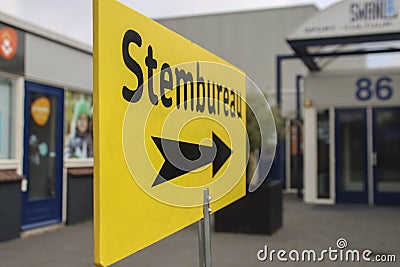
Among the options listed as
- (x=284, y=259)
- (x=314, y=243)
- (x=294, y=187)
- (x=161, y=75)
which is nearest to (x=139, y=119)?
(x=161, y=75)

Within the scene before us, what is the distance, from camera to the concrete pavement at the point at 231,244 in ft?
20.0

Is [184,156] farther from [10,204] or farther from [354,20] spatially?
[354,20]

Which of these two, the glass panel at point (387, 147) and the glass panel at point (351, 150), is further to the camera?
the glass panel at point (351, 150)

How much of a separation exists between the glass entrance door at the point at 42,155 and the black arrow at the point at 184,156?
5.09 m

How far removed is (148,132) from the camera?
2.60 m

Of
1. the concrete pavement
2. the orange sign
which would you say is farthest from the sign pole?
the orange sign

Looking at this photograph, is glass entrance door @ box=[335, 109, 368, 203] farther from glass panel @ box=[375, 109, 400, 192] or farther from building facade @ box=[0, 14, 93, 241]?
building facade @ box=[0, 14, 93, 241]

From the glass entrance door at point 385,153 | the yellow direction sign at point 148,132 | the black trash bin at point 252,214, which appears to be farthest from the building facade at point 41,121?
the glass entrance door at point 385,153

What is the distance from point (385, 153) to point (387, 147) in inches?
6.1

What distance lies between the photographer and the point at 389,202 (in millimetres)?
11828

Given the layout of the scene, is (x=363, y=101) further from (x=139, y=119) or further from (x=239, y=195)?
(x=139, y=119)

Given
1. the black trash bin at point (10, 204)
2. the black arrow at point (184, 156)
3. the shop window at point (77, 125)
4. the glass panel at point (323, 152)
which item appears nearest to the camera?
the black arrow at point (184, 156)

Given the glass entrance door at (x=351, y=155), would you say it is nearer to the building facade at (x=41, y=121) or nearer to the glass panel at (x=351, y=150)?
the glass panel at (x=351, y=150)

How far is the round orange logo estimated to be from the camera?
7.35 meters
